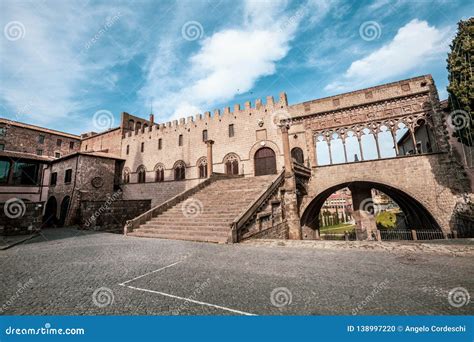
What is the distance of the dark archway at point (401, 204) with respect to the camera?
15041 millimetres

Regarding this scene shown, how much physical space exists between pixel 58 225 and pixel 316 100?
2533 centimetres

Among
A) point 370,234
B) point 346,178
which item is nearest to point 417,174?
point 346,178

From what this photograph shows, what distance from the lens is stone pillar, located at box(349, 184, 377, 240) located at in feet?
61.1

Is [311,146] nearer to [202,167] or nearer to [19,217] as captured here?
[202,167]

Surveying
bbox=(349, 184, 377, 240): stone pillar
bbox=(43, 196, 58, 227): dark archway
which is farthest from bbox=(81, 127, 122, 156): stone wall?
bbox=(349, 184, 377, 240): stone pillar

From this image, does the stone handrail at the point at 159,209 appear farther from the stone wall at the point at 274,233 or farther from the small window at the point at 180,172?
the small window at the point at 180,172

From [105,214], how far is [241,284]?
559 inches

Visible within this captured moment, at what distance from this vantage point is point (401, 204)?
20109 mm

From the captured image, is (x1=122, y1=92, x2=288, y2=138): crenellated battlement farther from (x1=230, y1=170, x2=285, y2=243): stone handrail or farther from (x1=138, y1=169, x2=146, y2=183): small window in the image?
(x1=230, y1=170, x2=285, y2=243): stone handrail

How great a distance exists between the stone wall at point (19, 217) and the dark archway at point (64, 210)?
26.8 ft

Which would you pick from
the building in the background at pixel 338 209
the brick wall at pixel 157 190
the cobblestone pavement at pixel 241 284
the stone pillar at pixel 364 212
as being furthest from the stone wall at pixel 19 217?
the building in the background at pixel 338 209

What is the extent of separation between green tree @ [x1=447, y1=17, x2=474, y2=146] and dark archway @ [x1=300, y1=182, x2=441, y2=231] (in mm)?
5404

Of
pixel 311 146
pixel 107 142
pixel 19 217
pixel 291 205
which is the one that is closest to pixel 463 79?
pixel 311 146

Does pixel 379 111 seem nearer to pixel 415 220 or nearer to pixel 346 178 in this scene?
pixel 346 178
